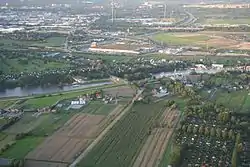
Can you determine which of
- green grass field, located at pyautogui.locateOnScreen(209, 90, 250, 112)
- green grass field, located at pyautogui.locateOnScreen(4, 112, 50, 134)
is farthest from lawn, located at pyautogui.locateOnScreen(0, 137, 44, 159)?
green grass field, located at pyautogui.locateOnScreen(209, 90, 250, 112)

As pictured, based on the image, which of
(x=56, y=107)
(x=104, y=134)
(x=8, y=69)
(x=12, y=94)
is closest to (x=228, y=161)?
(x=104, y=134)

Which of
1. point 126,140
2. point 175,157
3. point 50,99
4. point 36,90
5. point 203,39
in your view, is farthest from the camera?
point 203,39

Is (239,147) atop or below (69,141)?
atop

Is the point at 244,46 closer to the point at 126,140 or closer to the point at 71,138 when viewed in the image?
the point at 126,140

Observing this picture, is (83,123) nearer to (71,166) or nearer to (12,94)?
(71,166)

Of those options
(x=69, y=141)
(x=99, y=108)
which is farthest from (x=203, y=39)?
(x=69, y=141)

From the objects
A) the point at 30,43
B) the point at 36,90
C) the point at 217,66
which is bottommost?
the point at 36,90
